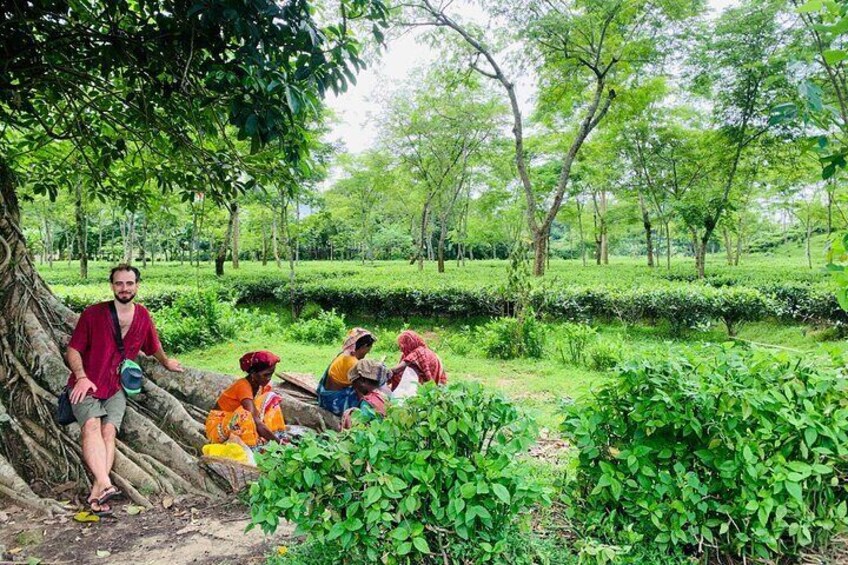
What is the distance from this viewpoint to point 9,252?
4.48 metres

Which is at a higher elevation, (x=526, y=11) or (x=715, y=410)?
(x=526, y=11)

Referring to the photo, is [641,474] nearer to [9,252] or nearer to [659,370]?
[659,370]

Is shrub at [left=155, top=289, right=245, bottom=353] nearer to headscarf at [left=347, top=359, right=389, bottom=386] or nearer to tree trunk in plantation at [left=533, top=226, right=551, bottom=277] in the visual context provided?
headscarf at [left=347, top=359, right=389, bottom=386]

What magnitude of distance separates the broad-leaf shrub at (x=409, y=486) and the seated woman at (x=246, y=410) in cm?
161

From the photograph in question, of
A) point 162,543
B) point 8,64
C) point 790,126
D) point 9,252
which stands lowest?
point 162,543

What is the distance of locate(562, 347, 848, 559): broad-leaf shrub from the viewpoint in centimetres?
249

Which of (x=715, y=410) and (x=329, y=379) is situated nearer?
(x=715, y=410)

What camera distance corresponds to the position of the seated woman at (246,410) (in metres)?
3.96

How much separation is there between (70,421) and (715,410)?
4.22 metres

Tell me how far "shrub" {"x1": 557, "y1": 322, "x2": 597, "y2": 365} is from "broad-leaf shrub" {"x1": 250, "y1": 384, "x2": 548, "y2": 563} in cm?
572

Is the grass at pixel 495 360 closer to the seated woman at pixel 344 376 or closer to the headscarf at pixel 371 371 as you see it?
the seated woman at pixel 344 376

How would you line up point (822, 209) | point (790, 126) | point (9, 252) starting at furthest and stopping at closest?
point (822, 209) < point (790, 126) < point (9, 252)

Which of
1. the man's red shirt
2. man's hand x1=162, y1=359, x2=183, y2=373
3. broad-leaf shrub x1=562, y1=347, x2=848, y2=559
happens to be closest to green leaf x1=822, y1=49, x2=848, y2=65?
broad-leaf shrub x1=562, y1=347, x2=848, y2=559

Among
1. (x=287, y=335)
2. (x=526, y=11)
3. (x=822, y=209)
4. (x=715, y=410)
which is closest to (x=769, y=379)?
(x=715, y=410)
